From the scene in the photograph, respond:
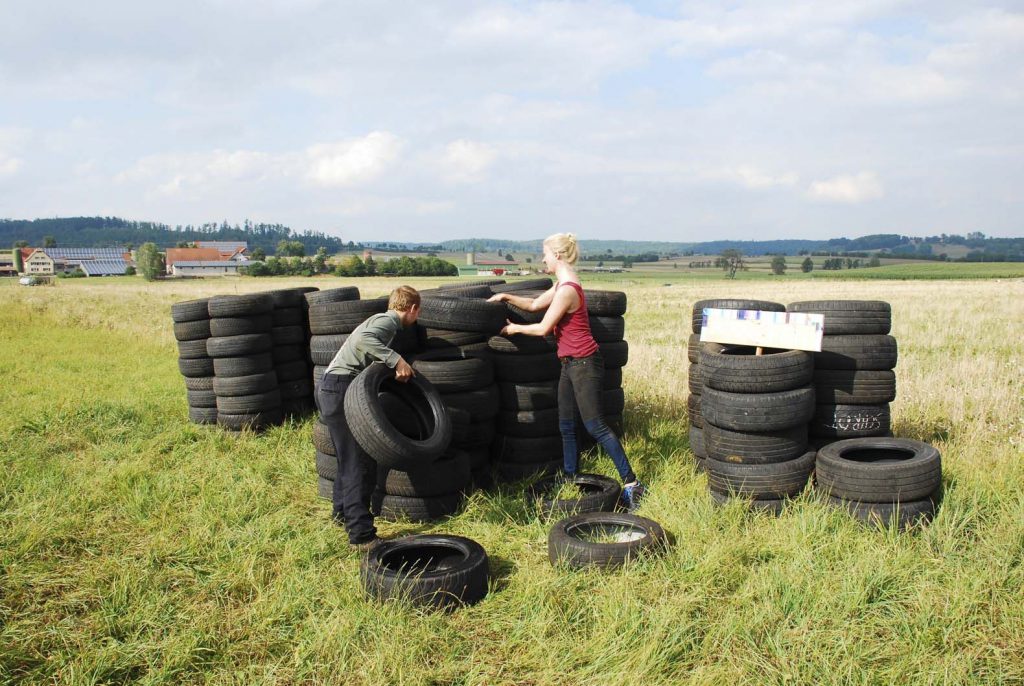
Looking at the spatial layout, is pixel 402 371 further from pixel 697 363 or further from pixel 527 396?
pixel 697 363

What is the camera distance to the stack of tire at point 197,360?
10.0 meters

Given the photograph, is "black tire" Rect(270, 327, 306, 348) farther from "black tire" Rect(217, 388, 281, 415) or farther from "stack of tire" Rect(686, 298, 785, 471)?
"stack of tire" Rect(686, 298, 785, 471)

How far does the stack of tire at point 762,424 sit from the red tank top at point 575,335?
1.13m

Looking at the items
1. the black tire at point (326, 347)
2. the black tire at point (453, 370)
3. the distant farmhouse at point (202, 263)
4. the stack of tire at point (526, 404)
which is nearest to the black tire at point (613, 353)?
the stack of tire at point (526, 404)

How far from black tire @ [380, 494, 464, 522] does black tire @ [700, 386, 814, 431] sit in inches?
107

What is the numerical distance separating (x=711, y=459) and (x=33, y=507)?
6325 millimetres

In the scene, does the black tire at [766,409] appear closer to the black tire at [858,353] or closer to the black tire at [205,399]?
the black tire at [858,353]

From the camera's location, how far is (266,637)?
433cm

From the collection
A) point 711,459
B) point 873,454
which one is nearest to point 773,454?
point 711,459

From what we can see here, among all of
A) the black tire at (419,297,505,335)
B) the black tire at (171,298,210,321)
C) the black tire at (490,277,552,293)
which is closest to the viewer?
the black tire at (419,297,505,335)

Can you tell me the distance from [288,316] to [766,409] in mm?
7455

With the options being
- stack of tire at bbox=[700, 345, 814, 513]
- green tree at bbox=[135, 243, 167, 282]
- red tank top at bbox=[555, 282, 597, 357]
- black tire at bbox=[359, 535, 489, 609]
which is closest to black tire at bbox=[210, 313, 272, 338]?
red tank top at bbox=[555, 282, 597, 357]

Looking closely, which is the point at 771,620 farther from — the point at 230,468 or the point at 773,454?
the point at 230,468

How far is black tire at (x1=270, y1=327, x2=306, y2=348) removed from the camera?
1027cm
